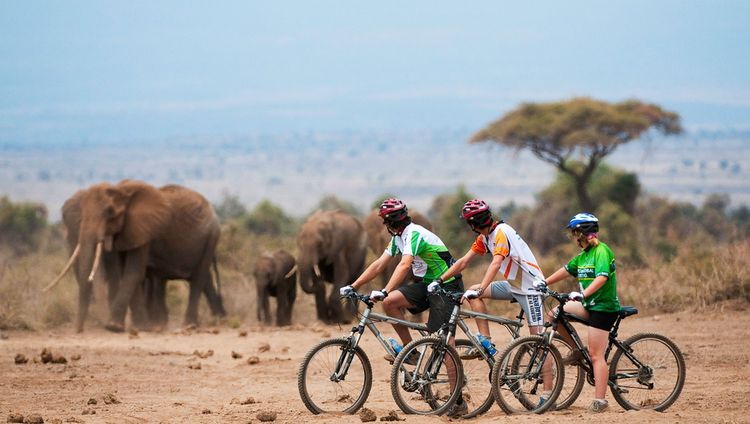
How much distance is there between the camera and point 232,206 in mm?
69812

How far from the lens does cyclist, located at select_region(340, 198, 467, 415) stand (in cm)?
1318

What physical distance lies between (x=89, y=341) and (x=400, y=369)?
10241 millimetres

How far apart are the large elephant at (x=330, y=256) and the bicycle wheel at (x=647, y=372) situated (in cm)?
1236

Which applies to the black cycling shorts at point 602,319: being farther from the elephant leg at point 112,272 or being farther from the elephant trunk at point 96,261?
the elephant leg at point 112,272

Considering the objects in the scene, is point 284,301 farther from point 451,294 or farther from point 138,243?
point 451,294

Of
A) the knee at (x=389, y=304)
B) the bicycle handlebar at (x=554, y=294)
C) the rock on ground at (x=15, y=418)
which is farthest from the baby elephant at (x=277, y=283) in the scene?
the bicycle handlebar at (x=554, y=294)

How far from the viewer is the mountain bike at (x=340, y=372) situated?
42.1ft

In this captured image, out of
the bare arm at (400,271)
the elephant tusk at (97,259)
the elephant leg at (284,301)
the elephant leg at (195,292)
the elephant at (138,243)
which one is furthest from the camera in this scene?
the elephant leg at (195,292)

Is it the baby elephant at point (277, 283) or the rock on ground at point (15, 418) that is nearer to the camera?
the rock on ground at point (15, 418)

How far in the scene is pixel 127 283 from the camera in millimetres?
24734

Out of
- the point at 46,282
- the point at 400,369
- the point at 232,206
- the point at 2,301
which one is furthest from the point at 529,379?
the point at 232,206

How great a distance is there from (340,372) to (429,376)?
2.62 ft

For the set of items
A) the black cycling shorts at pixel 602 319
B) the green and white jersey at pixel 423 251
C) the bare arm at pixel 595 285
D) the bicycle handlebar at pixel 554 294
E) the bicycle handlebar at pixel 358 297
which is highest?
the green and white jersey at pixel 423 251

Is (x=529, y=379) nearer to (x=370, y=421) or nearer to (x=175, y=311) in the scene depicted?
(x=370, y=421)
